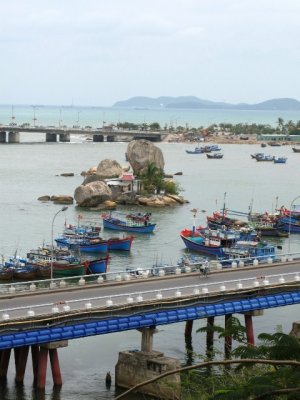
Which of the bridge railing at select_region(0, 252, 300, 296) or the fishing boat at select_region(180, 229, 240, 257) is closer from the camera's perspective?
the bridge railing at select_region(0, 252, 300, 296)

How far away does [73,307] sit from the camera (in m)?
42.9

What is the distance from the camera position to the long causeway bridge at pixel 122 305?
1591 inches

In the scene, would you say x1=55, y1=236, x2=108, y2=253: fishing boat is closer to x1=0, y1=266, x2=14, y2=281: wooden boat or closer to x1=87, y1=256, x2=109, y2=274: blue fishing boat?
x1=87, y1=256, x2=109, y2=274: blue fishing boat

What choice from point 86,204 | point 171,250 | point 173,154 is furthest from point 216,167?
point 171,250

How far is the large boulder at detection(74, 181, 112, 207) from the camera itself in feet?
351

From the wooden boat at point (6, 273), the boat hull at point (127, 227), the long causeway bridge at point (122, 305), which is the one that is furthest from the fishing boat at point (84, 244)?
the long causeway bridge at point (122, 305)

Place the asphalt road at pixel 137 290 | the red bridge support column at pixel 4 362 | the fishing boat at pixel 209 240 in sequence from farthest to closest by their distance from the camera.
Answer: the fishing boat at pixel 209 240
the asphalt road at pixel 137 290
the red bridge support column at pixel 4 362

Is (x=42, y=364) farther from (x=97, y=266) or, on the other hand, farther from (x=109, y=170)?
(x=109, y=170)

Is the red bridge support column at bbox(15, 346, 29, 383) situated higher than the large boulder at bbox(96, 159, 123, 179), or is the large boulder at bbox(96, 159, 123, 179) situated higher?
the large boulder at bbox(96, 159, 123, 179)

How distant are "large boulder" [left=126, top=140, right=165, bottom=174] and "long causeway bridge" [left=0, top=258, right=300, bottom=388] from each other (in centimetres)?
7497

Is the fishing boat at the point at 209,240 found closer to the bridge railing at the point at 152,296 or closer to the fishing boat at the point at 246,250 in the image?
the fishing boat at the point at 246,250

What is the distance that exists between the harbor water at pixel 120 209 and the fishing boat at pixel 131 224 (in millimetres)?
1431

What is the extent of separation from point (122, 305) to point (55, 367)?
3735 mm

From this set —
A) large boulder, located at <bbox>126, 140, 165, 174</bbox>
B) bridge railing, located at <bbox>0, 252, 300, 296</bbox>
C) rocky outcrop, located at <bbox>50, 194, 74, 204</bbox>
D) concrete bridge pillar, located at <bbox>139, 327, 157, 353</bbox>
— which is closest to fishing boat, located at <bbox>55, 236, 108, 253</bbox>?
bridge railing, located at <bbox>0, 252, 300, 296</bbox>
